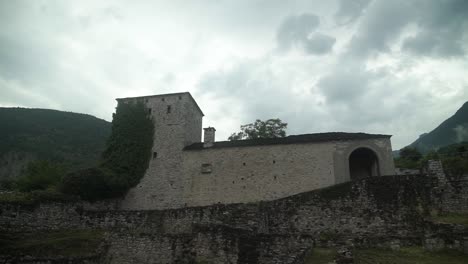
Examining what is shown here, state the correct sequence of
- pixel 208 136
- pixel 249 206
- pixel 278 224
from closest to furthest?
pixel 249 206, pixel 278 224, pixel 208 136

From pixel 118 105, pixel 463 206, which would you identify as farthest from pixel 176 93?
pixel 463 206

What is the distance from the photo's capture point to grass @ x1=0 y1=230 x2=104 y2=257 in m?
16.0

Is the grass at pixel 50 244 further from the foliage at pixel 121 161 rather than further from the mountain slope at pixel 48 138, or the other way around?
the mountain slope at pixel 48 138

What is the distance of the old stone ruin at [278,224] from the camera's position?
559 inches

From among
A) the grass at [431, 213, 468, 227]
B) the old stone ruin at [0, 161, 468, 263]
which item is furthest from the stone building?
the grass at [431, 213, 468, 227]

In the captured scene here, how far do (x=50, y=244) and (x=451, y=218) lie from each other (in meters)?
20.2

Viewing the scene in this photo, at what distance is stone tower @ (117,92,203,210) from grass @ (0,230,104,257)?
1021 cm

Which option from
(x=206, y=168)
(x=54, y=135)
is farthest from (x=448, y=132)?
(x=54, y=135)

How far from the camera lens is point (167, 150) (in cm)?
3156

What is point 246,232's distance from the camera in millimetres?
14180

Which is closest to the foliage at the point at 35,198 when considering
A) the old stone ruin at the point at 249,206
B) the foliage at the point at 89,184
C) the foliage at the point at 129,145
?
the old stone ruin at the point at 249,206

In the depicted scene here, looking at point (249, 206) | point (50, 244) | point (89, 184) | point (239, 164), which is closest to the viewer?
point (50, 244)

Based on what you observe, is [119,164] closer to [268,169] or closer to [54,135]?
[268,169]

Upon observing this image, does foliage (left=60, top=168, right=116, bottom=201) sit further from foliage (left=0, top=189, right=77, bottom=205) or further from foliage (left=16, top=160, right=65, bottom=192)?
foliage (left=16, top=160, right=65, bottom=192)
